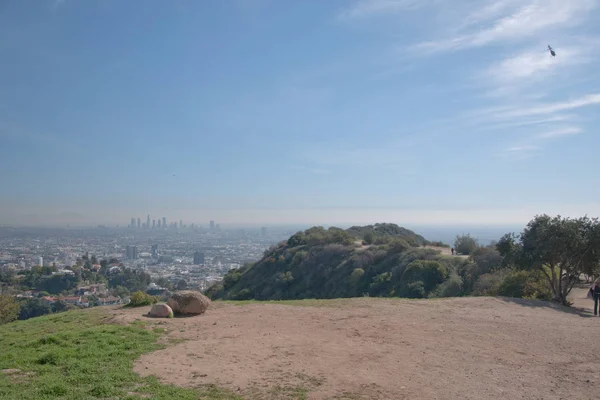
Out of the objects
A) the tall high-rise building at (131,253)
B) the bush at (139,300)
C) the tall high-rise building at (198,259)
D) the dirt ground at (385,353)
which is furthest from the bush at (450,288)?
the tall high-rise building at (131,253)

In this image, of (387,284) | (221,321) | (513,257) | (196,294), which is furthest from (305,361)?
(387,284)

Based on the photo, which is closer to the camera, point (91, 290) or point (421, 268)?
point (421, 268)

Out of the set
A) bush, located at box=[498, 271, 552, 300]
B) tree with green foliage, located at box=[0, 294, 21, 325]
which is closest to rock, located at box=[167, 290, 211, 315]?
tree with green foliage, located at box=[0, 294, 21, 325]

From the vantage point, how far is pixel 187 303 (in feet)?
46.0

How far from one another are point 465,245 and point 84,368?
125 ft

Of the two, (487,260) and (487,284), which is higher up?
(487,260)

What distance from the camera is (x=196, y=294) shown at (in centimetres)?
1445

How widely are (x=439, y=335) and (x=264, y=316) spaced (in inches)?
222

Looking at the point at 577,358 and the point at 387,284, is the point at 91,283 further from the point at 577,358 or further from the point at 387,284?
the point at 577,358

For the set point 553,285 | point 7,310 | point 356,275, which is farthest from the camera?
point 356,275

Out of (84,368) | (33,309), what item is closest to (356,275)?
(33,309)

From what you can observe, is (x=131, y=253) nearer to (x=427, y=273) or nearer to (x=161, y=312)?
(x=427, y=273)

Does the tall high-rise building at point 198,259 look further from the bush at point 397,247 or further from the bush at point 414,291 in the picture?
the bush at point 414,291

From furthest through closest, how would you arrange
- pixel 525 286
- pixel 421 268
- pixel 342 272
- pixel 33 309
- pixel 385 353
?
pixel 342 272
pixel 421 268
pixel 33 309
pixel 525 286
pixel 385 353
